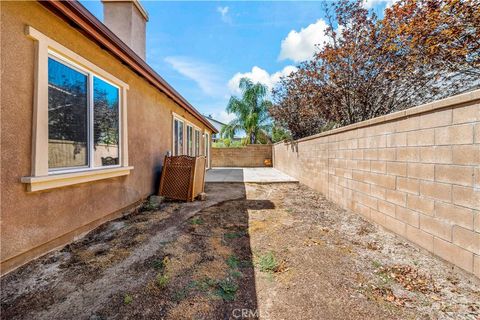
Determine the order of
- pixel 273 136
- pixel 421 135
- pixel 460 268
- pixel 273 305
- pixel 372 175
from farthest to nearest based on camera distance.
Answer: pixel 273 136 < pixel 372 175 < pixel 421 135 < pixel 460 268 < pixel 273 305

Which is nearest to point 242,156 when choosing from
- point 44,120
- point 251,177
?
point 251,177

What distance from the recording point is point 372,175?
3979 millimetres

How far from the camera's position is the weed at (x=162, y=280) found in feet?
7.06

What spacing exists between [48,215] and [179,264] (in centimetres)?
170

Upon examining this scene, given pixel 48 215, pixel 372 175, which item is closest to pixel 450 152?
pixel 372 175

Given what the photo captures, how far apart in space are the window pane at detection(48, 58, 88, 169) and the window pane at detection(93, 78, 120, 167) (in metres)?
0.26

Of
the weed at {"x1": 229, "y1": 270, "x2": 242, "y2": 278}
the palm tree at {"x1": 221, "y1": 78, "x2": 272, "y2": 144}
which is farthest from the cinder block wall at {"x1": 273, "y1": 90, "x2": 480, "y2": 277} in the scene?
the palm tree at {"x1": 221, "y1": 78, "x2": 272, "y2": 144}

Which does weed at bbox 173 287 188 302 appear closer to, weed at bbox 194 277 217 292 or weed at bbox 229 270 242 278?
weed at bbox 194 277 217 292

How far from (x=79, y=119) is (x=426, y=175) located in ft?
15.6

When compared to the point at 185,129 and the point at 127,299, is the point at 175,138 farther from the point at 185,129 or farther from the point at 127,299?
the point at 127,299

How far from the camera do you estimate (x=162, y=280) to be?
2.23 m

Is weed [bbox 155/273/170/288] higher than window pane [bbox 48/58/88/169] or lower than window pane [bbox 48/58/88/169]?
lower

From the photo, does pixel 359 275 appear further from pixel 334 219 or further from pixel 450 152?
pixel 334 219

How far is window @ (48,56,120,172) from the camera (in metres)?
2.80
